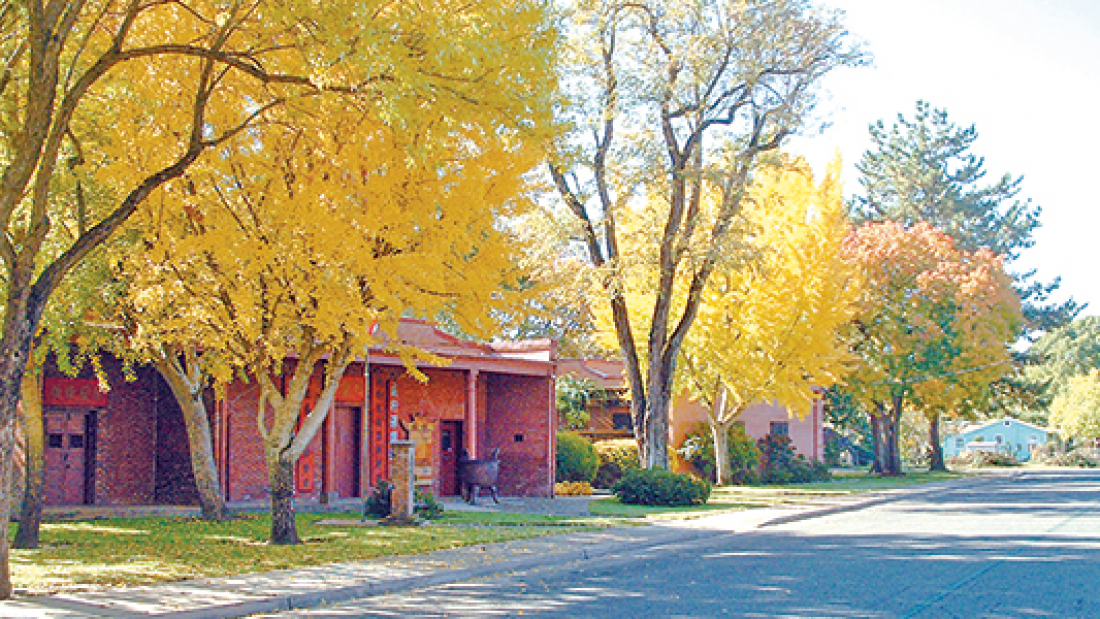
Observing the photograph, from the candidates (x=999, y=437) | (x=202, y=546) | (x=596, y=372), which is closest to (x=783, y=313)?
(x=596, y=372)

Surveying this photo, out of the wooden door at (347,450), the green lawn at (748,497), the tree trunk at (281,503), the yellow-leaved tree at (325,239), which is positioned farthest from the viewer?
the wooden door at (347,450)

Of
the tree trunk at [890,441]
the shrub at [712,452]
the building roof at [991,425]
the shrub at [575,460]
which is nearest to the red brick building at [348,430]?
the shrub at [575,460]

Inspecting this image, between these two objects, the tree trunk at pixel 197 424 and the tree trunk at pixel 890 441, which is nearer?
Result: the tree trunk at pixel 197 424

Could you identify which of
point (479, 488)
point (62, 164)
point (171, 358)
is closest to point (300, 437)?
point (171, 358)

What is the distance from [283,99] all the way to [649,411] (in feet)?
58.1

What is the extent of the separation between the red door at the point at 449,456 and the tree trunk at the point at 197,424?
10240 millimetres

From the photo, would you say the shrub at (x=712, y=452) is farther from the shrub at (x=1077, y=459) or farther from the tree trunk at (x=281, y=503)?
the shrub at (x=1077, y=459)

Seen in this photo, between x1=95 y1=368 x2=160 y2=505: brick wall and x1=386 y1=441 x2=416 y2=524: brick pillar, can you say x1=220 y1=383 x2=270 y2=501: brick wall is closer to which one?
x1=95 y1=368 x2=160 y2=505: brick wall

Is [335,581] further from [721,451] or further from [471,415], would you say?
[721,451]

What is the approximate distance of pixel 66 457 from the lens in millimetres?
24312

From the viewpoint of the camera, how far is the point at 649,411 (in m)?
30.0

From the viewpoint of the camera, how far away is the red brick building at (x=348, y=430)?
24.5 m

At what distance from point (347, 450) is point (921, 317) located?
29601 millimetres

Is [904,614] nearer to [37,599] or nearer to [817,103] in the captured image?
[37,599]
